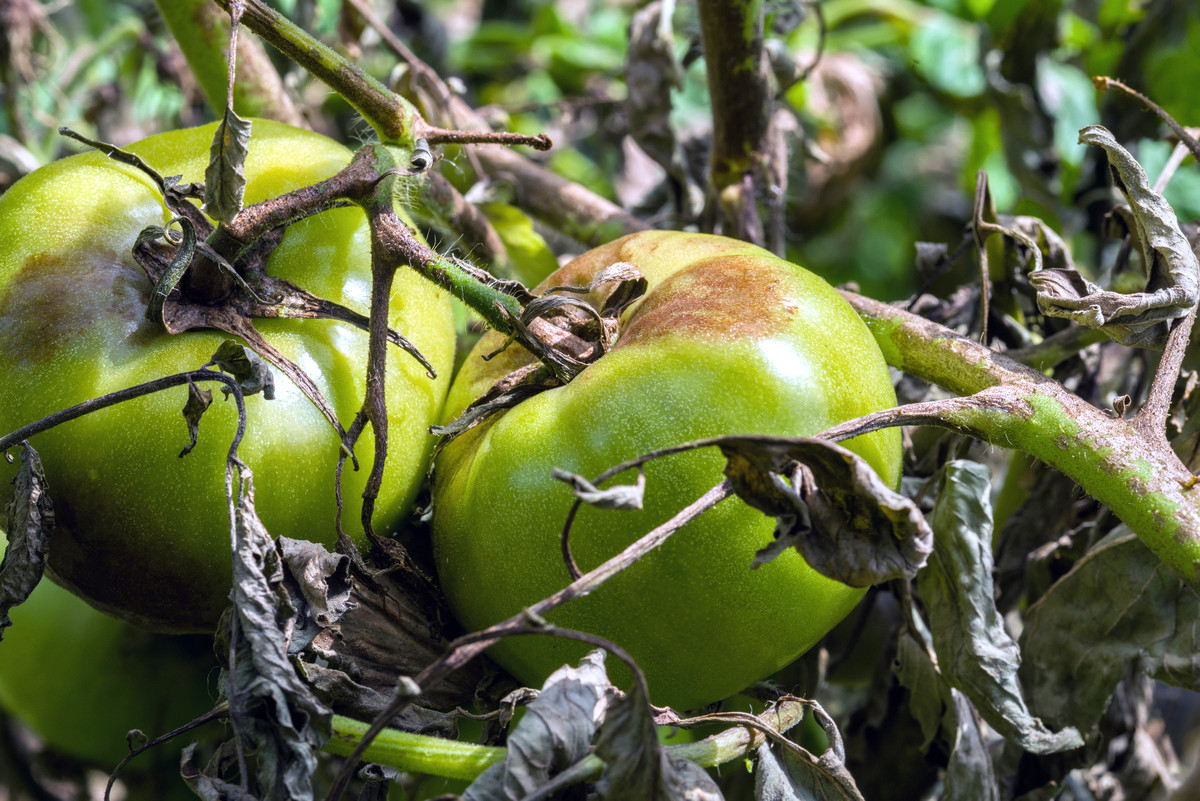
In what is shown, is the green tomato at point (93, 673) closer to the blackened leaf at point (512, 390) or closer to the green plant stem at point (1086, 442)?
the blackened leaf at point (512, 390)

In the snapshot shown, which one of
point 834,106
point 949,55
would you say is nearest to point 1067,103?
point 949,55

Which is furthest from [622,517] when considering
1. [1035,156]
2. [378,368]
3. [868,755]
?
[1035,156]

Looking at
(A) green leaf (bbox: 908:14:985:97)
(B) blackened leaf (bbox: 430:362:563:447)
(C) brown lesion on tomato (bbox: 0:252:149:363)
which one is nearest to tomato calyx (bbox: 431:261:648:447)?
(B) blackened leaf (bbox: 430:362:563:447)

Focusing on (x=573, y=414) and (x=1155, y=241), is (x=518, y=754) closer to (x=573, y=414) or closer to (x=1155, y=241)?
(x=573, y=414)

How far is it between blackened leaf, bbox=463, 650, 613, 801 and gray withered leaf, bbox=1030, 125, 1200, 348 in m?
0.39

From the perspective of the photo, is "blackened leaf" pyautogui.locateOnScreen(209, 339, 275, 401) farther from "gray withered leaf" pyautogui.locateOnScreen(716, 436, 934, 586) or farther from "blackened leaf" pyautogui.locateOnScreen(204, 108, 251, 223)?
"gray withered leaf" pyautogui.locateOnScreen(716, 436, 934, 586)

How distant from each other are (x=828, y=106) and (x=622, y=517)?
4.36 feet

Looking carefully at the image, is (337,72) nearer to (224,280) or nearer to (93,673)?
(224,280)

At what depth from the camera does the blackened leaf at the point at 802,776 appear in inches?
22.6

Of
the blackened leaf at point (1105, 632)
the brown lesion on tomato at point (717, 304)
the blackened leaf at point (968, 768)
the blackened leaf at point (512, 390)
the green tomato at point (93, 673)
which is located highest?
the brown lesion on tomato at point (717, 304)

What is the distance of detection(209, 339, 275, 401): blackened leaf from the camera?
22.2 inches

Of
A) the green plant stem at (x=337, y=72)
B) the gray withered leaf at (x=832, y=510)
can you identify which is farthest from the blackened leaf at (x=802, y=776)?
the green plant stem at (x=337, y=72)

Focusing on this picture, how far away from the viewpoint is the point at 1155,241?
2.10ft

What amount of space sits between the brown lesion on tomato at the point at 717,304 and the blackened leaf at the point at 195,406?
267 millimetres
